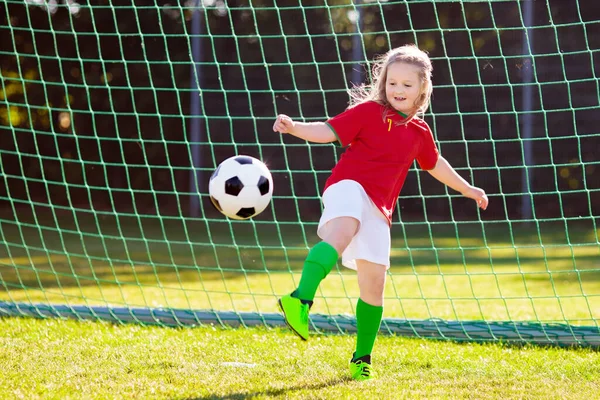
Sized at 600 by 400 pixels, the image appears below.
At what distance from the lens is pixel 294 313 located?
260 centimetres

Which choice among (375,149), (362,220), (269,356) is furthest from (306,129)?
(269,356)

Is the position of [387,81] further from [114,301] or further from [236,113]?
[236,113]

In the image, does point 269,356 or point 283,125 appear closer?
point 283,125

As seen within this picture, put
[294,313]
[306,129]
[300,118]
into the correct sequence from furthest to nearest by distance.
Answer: [300,118] → [306,129] → [294,313]

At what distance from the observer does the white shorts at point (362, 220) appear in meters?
2.89

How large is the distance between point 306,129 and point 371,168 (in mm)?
271

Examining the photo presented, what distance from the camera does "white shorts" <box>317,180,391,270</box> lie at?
9.47 feet

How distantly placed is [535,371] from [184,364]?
4.31 feet

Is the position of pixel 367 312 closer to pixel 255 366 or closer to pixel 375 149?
pixel 255 366

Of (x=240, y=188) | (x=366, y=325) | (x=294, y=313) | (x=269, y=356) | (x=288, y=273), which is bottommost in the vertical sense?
(x=288, y=273)

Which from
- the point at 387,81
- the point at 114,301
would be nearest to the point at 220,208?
the point at 387,81

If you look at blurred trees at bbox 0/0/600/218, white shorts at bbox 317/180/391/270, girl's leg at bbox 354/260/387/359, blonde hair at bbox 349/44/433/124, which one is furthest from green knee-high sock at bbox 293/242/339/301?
blurred trees at bbox 0/0/600/218

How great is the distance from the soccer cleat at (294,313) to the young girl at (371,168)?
287 mm

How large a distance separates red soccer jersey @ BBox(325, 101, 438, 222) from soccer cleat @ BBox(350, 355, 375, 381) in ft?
1.71
